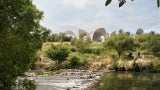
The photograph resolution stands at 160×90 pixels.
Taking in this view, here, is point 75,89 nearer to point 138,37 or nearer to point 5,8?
point 5,8

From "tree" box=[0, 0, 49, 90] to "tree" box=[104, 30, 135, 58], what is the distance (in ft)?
196

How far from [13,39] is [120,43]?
2604 inches

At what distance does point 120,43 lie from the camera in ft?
279

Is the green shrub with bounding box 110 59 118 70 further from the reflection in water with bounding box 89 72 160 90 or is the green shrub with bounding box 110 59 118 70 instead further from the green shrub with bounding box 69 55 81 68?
the reflection in water with bounding box 89 72 160 90

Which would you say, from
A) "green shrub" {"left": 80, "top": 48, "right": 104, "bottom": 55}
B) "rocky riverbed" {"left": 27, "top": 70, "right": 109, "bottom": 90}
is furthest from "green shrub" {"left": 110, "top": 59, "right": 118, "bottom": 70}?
"rocky riverbed" {"left": 27, "top": 70, "right": 109, "bottom": 90}

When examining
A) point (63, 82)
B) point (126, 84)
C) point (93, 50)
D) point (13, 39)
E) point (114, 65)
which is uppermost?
point (93, 50)

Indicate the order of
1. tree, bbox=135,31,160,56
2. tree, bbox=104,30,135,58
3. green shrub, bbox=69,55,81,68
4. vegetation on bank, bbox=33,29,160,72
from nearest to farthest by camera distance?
green shrub, bbox=69,55,81,68
vegetation on bank, bbox=33,29,160,72
tree, bbox=104,30,135,58
tree, bbox=135,31,160,56

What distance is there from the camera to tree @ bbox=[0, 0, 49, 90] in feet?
66.2

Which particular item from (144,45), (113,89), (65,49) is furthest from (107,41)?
(113,89)

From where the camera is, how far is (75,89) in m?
31.8

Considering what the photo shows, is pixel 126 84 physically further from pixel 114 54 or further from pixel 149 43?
pixel 149 43

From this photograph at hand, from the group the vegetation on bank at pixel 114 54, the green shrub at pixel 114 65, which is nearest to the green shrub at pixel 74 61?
the vegetation on bank at pixel 114 54

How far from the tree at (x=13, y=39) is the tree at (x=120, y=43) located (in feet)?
196

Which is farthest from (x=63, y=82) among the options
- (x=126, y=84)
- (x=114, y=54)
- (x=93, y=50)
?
(x=93, y=50)
